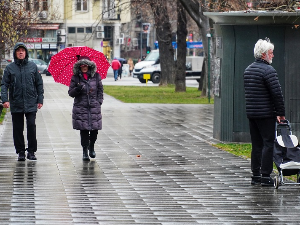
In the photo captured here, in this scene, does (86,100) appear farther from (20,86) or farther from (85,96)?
(20,86)

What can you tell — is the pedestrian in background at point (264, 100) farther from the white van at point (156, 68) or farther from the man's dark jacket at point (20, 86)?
the white van at point (156, 68)

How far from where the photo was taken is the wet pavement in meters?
7.61

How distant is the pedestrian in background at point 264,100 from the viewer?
9320mm

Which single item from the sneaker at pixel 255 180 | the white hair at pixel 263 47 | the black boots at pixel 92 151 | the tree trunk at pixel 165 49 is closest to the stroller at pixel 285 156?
the sneaker at pixel 255 180

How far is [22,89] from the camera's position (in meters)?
11.7

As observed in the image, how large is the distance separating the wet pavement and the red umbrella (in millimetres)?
1163

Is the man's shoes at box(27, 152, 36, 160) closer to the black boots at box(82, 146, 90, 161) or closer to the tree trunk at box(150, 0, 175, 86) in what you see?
the black boots at box(82, 146, 90, 161)

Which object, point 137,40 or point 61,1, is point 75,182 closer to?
point 61,1

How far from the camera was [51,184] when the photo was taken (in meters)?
9.52

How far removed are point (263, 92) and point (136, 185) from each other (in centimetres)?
175

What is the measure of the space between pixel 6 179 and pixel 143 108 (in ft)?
47.2

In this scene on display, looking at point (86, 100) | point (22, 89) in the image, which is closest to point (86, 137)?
point (86, 100)

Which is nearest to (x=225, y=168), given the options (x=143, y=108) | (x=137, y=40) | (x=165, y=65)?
(x=143, y=108)

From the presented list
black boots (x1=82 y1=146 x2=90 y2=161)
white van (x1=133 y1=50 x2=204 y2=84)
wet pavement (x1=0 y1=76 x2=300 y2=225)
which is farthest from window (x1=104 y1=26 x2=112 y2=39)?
black boots (x1=82 y1=146 x2=90 y2=161)
